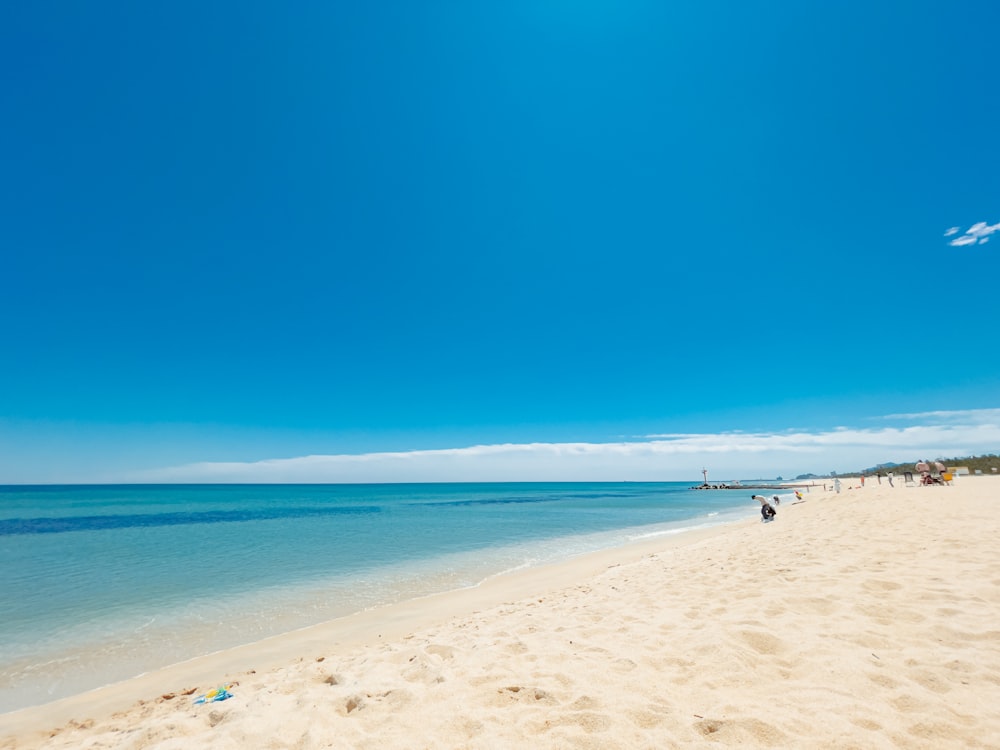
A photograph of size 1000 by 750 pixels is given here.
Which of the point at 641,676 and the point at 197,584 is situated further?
the point at 197,584

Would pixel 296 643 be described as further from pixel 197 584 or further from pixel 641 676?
pixel 197 584

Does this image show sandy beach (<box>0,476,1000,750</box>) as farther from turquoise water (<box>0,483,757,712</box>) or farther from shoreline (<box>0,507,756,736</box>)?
turquoise water (<box>0,483,757,712</box>)

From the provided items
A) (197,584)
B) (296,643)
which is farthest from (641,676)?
(197,584)

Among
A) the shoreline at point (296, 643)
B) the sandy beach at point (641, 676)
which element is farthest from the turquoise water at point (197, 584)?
the sandy beach at point (641, 676)

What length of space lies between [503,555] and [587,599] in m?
9.13

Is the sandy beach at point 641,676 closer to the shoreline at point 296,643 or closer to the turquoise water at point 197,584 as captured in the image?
the shoreline at point 296,643

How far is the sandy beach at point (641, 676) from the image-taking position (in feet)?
10.6

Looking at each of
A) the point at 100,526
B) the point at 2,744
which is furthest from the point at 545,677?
the point at 100,526

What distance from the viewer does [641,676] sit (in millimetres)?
4078

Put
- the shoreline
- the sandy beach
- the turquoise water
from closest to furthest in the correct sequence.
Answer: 1. the sandy beach
2. the shoreline
3. the turquoise water

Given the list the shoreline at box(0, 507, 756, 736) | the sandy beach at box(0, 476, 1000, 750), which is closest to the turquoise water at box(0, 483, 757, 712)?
the shoreline at box(0, 507, 756, 736)

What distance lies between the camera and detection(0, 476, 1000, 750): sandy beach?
10.6ft

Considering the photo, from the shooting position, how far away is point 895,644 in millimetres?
4348

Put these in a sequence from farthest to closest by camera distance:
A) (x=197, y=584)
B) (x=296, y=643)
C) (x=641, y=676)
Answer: (x=197, y=584)
(x=296, y=643)
(x=641, y=676)
